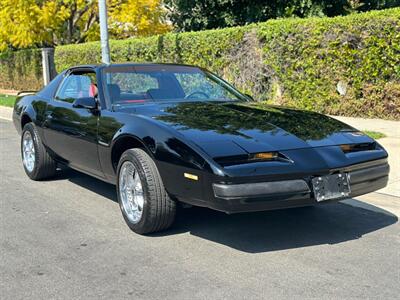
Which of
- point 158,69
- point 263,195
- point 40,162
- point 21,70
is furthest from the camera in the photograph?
point 21,70

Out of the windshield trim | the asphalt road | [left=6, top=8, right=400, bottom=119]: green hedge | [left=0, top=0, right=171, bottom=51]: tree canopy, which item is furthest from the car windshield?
[left=0, top=0, right=171, bottom=51]: tree canopy

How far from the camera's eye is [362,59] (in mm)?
11469

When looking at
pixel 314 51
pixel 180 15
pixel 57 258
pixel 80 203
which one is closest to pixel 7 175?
pixel 80 203

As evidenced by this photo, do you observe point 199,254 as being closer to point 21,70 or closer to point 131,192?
point 131,192

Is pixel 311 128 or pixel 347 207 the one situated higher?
pixel 311 128

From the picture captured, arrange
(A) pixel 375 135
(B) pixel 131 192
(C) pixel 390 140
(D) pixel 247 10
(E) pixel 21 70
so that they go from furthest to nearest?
(E) pixel 21 70 < (D) pixel 247 10 < (A) pixel 375 135 < (C) pixel 390 140 < (B) pixel 131 192

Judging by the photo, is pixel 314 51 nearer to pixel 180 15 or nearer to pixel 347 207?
pixel 347 207

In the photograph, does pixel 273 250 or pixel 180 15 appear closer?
pixel 273 250

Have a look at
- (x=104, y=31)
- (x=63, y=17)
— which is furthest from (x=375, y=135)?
(x=63, y=17)

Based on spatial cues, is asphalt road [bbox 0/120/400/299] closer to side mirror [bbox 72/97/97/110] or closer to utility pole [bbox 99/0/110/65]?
side mirror [bbox 72/97/97/110]

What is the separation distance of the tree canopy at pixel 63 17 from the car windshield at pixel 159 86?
51.6 feet

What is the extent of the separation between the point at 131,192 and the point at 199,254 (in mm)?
921

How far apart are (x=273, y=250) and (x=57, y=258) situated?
5.50ft

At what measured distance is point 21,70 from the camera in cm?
2709
